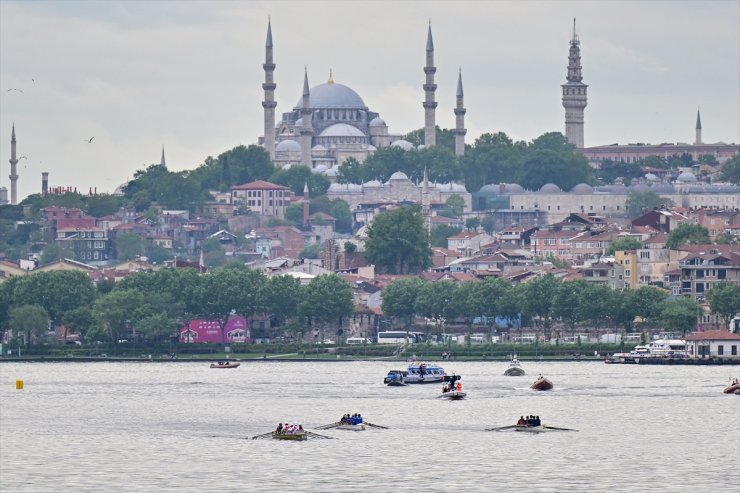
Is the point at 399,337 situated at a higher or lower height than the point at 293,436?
higher

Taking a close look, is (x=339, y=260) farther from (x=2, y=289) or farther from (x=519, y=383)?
(x=519, y=383)

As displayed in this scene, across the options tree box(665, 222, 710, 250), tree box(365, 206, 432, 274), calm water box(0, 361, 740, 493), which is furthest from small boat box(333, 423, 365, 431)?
tree box(365, 206, 432, 274)

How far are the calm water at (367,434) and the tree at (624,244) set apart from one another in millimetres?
42695

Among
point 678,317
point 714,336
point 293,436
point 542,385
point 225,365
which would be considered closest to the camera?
point 293,436

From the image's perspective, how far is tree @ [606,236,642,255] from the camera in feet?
531

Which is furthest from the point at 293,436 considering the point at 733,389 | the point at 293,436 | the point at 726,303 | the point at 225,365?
the point at 726,303

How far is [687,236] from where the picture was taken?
166m

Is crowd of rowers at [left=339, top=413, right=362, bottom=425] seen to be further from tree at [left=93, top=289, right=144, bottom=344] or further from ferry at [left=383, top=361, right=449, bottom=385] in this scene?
tree at [left=93, top=289, right=144, bottom=344]

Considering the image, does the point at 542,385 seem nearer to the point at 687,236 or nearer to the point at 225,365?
the point at 225,365

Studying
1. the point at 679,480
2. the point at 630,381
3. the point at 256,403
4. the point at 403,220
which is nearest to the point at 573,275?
the point at 403,220

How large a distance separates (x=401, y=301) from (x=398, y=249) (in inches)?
1058

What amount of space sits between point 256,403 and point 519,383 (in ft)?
47.3

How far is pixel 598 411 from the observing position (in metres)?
93.8

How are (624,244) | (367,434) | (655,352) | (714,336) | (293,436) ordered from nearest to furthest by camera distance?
(293,436) < (367,434) < (655,352) < (714,336) < (624,244)
